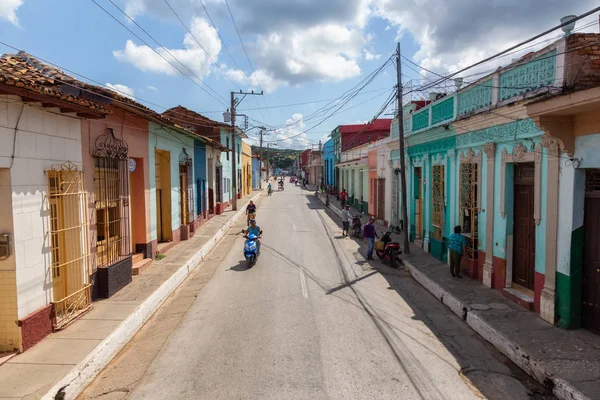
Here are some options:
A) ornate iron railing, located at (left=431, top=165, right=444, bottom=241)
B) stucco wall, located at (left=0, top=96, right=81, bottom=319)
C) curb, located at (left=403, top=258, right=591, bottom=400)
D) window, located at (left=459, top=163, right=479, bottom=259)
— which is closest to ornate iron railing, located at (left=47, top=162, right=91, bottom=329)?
stucco wall, located at (left=0, top=96, right=81, bottom=319)

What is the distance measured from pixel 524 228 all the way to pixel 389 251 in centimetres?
472

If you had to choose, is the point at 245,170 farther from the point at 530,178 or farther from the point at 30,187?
the point at 30,187

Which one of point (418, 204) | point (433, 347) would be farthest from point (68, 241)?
point (418, 204)

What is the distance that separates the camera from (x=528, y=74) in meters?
8.33

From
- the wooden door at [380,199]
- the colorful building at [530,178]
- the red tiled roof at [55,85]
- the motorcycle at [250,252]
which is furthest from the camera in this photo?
the wooden door at [380,199]

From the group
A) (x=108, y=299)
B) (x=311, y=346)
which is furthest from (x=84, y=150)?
(x=311, y=346)

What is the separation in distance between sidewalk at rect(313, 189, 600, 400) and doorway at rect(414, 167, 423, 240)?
5.79 meters

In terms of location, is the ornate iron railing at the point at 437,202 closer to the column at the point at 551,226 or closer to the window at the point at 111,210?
the column at the point at 551,226

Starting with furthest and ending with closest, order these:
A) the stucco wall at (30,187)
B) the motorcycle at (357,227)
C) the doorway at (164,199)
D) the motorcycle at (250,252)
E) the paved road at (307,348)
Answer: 1. the motorcycle at (357,227)
2. the doorway at (164,199)
3. the motorcycle at (250,252)
4. the stucco wall at (30,187)
5. the paved road at (307,348)

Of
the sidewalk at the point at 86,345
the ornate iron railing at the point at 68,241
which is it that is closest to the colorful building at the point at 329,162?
the sidewalk at the point at 86,345

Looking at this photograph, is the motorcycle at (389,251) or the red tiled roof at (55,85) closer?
the red tiled roof at (55,85)

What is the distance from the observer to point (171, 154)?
15.3 m

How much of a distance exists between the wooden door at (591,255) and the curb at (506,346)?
154 centimetres

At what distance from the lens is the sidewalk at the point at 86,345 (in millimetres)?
5293
